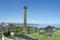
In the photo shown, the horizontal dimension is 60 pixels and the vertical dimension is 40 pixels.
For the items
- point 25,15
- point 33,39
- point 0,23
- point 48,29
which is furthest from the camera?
point 0,23

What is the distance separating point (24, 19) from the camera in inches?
1188

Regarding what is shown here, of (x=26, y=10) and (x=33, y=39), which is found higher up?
(x=26, y=10)

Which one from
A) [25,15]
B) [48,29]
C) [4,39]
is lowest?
[4,39]

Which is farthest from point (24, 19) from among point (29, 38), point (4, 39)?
point (29, 38)

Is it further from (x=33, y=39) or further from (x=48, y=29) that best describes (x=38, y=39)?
(x=48, y=29)

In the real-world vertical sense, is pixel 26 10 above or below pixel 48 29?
above

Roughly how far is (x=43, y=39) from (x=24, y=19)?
17860mm

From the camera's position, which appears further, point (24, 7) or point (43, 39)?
point (24, 7)

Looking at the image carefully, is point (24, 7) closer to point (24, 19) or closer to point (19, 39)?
point (24, 19)

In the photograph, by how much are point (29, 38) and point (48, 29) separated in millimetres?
7344

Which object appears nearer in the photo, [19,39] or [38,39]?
[38,39]

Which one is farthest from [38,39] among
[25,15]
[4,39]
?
[25,15]

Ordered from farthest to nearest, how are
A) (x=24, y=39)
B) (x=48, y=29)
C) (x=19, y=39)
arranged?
1. (x=48, y=29)
2. (x=19, y=39)
3. (x=24, y=39)

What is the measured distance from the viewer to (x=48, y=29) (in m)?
19.2
